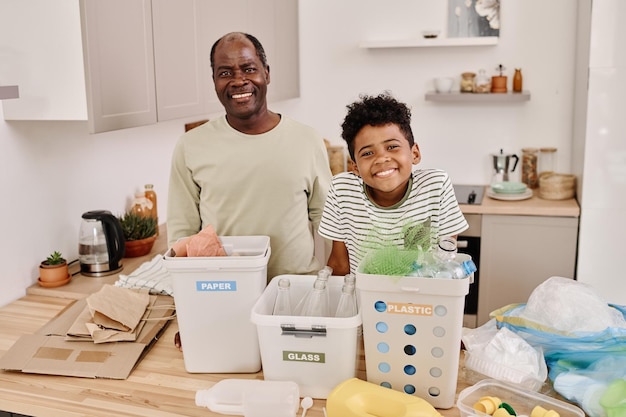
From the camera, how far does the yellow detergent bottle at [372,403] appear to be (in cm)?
125

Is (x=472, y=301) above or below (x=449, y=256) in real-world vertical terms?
below

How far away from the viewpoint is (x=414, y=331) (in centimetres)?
131

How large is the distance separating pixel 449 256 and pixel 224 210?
0.78 meters

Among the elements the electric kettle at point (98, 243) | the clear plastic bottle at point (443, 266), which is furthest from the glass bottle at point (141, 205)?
the clear plastic bottle at point (443, 266)

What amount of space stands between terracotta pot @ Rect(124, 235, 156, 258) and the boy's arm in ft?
3.50

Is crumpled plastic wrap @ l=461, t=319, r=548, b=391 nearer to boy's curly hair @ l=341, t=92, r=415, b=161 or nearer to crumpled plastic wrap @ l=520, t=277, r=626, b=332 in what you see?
crumpled plastic wrap @ l=520, t=277, r=626, b=332

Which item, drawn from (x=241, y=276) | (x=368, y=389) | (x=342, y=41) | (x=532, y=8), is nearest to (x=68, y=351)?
(x=241, y=276)

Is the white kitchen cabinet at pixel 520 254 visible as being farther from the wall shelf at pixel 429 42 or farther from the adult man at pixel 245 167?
the adult man at pixel 245 167

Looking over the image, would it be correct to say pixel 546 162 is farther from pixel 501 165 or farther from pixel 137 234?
pixel 137 234

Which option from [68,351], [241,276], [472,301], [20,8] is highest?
[20,8]

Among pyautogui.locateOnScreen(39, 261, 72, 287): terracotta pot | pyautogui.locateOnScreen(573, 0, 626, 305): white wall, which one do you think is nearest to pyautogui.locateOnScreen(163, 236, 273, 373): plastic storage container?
pyautogui.locateOnScreen(39, 261, 72, 287): terracotta pot

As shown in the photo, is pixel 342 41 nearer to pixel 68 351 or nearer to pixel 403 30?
pixel 403 30

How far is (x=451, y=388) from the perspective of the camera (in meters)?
1.34

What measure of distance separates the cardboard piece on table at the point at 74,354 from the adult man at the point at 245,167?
327 mm
